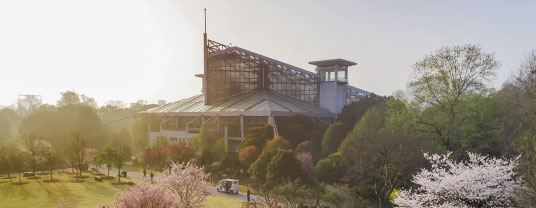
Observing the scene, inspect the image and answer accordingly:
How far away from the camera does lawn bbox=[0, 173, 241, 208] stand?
2936cm

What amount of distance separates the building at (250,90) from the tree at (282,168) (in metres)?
26.5

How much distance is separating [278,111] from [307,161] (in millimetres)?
17851

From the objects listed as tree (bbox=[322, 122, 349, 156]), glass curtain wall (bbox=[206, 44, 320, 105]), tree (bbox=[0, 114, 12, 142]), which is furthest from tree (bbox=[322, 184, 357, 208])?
tree (bbox=[0, 114, 12, 142])

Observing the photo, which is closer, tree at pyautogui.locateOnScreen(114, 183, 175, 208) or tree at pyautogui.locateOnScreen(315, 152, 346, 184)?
tree at pyautogui.locateOnScreen(114, 183, 175, 208)

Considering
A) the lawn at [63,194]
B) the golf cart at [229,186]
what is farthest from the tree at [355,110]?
the lawn at [63,194]

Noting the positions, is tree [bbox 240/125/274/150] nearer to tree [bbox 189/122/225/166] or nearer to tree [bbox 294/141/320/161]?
tree [bbox 189/122/225/166]

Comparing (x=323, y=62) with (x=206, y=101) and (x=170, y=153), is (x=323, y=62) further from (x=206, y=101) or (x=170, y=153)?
(x=170, y=153)

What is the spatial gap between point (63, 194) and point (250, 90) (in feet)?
142

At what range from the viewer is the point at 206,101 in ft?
227

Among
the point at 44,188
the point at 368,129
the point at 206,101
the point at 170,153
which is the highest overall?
the point at 206,101

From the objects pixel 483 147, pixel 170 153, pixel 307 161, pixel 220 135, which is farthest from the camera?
pixel 220 135

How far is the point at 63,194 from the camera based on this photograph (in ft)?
108

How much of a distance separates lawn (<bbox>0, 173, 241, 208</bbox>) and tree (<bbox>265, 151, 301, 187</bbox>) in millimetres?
4214

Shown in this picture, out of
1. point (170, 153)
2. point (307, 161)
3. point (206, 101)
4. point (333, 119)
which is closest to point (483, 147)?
point (307, 161)
